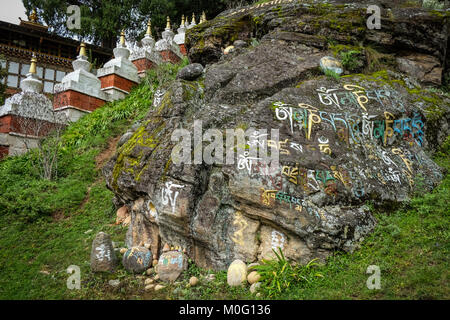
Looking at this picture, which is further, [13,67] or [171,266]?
[13,67]

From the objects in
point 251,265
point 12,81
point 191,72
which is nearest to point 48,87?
point 12,81

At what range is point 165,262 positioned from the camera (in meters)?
4.91

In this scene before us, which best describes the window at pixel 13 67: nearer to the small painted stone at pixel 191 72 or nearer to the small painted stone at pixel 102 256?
the small painted stone at pixel 191 72

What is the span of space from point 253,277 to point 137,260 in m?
2.06

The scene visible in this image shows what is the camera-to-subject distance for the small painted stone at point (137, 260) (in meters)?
5.12

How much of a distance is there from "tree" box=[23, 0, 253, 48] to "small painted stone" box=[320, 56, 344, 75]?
15.2 metres

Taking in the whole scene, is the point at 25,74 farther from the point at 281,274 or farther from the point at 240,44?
the point at 281,274

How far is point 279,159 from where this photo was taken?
476cm

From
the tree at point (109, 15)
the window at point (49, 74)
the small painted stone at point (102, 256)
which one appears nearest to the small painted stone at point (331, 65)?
the small painted stone at point (102, 256)

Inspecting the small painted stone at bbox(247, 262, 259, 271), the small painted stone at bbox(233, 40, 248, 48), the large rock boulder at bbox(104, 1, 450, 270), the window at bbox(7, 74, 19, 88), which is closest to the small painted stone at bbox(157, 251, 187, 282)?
the large rock boulder at bbox(104, 1, 450, 270)

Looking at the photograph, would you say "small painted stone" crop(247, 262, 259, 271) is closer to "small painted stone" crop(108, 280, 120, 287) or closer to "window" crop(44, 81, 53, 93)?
"small painted stone" crop(108, 280, 120, 287)

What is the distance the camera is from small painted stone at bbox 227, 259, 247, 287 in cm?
432

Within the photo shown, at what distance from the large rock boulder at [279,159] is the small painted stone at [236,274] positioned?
25 cm

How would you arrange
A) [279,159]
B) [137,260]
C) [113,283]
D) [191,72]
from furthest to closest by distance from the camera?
1. [191,72]
2. [137,260]
3. [113,283]
4. [279,159]
